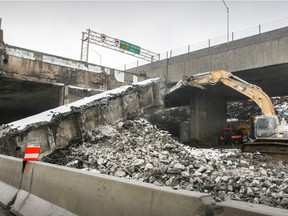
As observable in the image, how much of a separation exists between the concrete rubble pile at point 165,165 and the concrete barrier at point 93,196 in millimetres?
916

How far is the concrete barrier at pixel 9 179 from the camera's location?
470 cm

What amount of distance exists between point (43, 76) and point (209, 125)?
12946 millimetres

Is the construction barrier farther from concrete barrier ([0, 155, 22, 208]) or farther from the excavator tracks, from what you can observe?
the excavator tracks

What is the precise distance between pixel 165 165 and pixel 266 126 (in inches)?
294

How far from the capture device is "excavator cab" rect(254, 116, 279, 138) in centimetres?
1284

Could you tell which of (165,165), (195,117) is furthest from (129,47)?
(165,165)

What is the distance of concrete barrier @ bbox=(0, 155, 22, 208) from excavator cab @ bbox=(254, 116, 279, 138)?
11.4 meters

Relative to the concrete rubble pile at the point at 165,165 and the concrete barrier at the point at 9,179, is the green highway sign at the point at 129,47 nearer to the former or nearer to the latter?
the concrete rubble pile at the point at 165,165

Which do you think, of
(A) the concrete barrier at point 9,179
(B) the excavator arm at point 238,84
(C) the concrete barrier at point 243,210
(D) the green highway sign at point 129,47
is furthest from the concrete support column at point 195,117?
(C) the concrete barrier at point 243,210

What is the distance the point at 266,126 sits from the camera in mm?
13023

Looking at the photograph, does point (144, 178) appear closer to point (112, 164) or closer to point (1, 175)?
point (112, 164)

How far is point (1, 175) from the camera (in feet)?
17.6

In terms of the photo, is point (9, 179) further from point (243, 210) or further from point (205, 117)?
point (205, 117)

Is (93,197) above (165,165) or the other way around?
above
